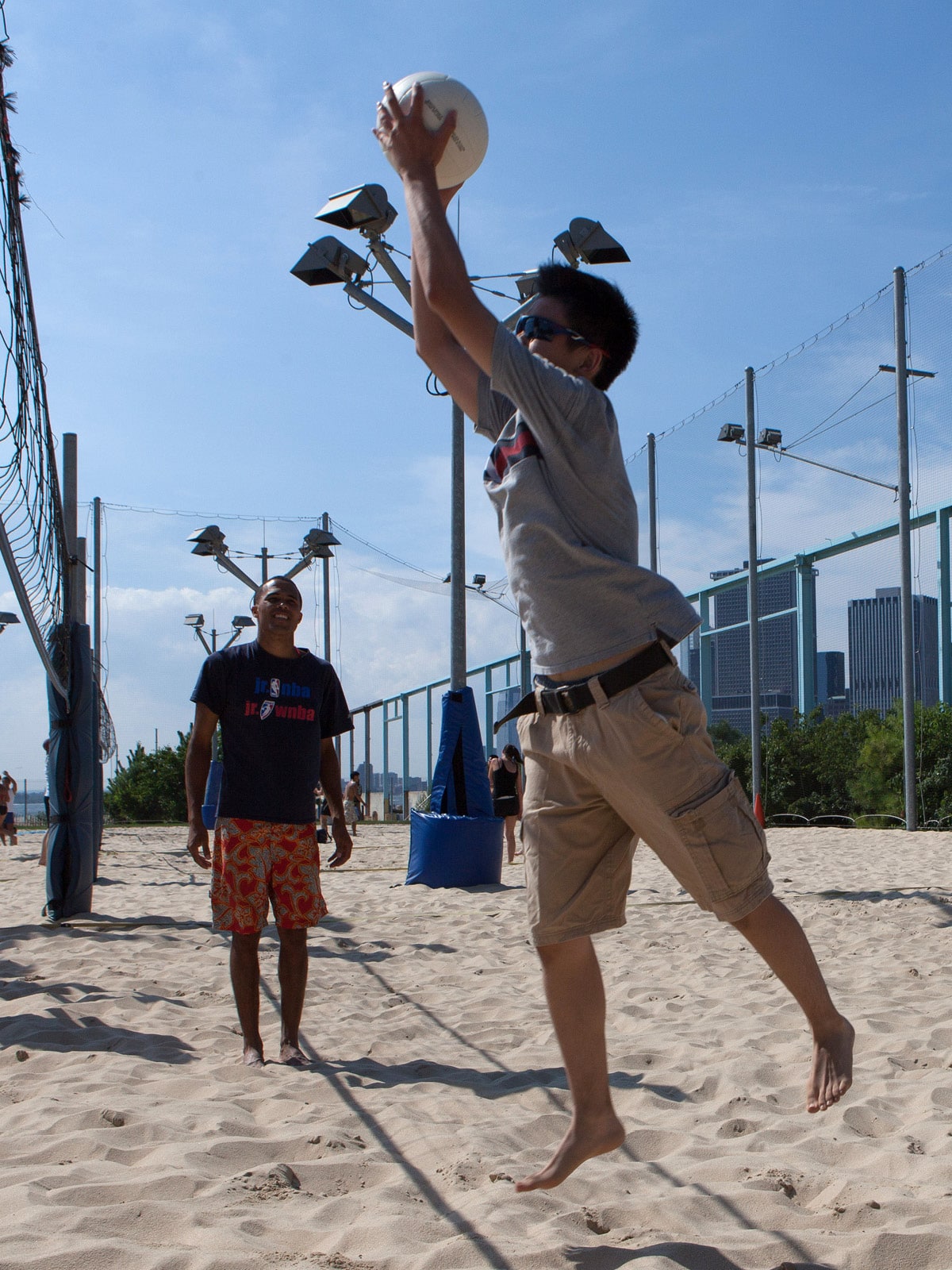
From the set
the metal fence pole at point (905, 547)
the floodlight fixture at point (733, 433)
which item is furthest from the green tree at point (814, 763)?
the floodlight fixture at point (733, 433)

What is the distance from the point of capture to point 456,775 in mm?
9055

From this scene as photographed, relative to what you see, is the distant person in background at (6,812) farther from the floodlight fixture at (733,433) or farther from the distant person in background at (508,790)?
the floodlight fixture at (733,433)

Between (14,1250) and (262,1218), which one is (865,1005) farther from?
(14,1250)

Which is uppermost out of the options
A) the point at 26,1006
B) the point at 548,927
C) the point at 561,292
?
the point at 561,292

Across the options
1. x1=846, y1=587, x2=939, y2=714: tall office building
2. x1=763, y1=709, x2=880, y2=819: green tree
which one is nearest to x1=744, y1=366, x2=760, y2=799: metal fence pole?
x1=846, y1=587, x2=939, y2=714: tall office building

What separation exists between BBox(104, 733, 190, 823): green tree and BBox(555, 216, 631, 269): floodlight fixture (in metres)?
25.9

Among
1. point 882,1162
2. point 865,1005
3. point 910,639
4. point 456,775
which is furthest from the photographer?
point 910,639

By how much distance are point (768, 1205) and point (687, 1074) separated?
1.09 metres

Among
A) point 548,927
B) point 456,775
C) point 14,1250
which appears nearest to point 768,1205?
point 548,927

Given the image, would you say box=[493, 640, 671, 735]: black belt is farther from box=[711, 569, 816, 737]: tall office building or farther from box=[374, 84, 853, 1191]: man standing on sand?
box=[711, 569, 816, 737]: tall office building

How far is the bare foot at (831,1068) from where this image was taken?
74.8 inches

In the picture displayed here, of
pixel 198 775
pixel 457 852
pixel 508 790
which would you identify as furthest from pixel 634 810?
pixel 508 790

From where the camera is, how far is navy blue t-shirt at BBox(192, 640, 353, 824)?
12.1ft

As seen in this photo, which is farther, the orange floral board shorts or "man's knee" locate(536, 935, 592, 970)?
the orange floral board shorts
